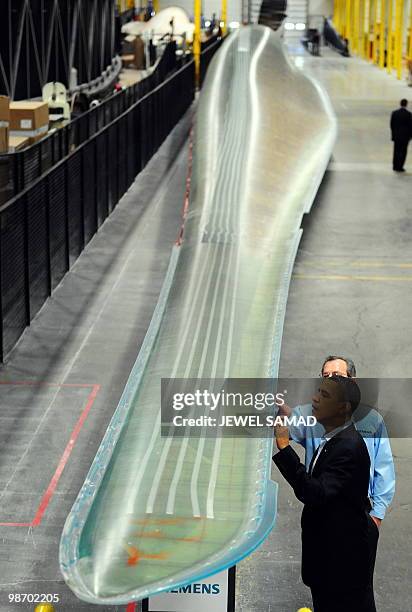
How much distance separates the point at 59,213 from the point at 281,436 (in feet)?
26.6

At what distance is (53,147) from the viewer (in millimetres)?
13570

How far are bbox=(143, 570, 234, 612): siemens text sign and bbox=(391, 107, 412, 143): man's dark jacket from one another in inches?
663

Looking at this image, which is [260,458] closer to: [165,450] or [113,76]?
[165,450]

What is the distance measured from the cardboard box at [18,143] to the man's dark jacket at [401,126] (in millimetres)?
7792

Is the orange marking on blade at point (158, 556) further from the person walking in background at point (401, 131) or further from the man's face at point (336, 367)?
the person walking in background at point (401, 131)

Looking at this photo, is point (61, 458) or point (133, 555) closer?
point (133, 555)

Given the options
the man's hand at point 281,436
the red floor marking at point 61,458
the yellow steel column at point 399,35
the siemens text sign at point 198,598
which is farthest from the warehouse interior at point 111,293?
the yellow steel column at point 399,35

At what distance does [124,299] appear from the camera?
12242mm

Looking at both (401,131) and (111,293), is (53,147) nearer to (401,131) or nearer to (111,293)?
(111,293)

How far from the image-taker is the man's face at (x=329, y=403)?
459cm

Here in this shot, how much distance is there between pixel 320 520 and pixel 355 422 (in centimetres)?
53

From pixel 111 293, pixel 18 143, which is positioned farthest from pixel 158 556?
pixel 18 143

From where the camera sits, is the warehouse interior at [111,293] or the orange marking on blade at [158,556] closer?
the orange marking on blade at [158,556]

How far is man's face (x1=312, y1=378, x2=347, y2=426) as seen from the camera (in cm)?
459
